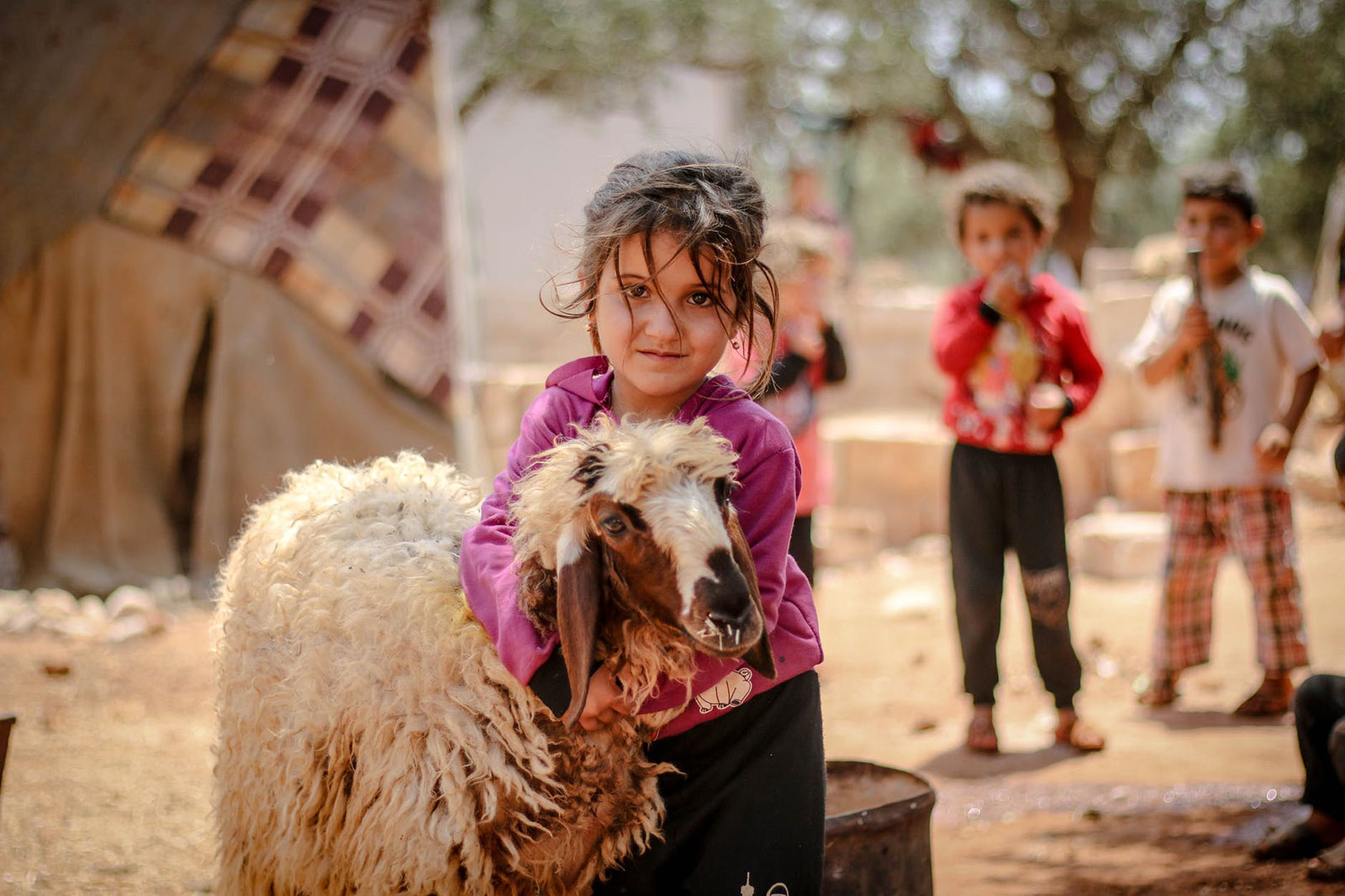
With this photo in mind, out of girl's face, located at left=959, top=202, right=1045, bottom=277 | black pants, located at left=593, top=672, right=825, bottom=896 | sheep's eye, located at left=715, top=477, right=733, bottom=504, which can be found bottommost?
black pants, located at left=593, top=672, right=825, bottom=896

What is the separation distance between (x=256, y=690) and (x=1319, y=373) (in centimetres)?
431

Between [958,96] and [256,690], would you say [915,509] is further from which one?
[958,96]

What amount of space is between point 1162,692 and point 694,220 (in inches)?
151

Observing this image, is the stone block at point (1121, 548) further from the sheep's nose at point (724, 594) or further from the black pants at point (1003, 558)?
the sheep's nose at point (724, 594)

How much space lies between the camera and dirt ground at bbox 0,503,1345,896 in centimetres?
320

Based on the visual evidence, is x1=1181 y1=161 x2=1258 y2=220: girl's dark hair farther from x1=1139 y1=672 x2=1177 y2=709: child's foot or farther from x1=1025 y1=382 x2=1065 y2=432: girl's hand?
x1=1139 y1=672 x2=1177 y2=709: child's foot

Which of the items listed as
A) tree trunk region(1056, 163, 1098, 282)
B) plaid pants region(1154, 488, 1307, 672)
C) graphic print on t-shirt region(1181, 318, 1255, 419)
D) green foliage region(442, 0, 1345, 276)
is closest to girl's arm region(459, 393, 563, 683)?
graphic print on t-shirt region(1181, 318, 1255, 419)

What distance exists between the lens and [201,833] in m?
3.49

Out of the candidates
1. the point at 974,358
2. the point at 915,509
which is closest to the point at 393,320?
the point at 974,358

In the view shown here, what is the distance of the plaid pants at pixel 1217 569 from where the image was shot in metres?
4.54

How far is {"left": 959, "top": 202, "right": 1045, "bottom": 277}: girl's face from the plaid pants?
1400 millimetres

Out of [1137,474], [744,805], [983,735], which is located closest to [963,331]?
[983,735]

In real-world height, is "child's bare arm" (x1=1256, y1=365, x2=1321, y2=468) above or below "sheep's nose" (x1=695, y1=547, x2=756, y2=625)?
above

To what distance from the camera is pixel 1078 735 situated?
4285 millimetres
